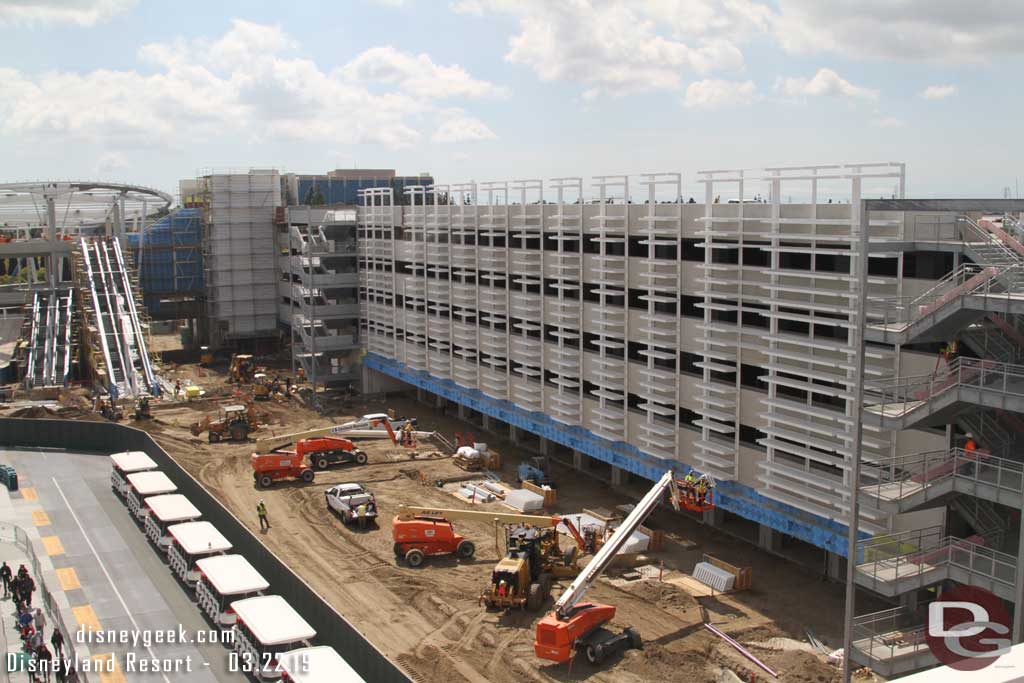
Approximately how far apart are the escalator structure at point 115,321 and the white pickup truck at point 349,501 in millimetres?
29770

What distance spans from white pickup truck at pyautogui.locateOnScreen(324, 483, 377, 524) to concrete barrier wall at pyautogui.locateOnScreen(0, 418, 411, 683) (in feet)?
19.5

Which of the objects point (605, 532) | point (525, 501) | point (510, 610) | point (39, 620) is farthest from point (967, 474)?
point (39, 620)

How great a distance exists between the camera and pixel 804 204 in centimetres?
3197

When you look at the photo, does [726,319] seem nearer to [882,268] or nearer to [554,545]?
[882,268]

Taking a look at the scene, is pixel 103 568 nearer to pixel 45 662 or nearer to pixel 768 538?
pixel 45 662

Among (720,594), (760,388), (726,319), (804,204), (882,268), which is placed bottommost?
(720,594)

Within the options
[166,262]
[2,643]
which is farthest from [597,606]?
[166,262]

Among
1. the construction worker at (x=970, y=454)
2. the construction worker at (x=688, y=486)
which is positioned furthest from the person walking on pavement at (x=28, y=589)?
the construction worker at (x=970, y=454)

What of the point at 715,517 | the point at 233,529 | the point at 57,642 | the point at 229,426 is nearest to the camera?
the point at 57,642

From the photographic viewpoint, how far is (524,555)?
3272 cm

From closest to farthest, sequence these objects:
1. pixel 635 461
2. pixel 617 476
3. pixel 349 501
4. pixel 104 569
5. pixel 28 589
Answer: pixel 28 589
pixel 104 569
pixel 635 461
pixel 349 501
pixel 617 476

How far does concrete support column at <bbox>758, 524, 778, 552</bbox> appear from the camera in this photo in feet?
117

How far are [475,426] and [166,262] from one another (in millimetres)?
43691

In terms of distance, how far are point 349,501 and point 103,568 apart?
10559 millimetres
